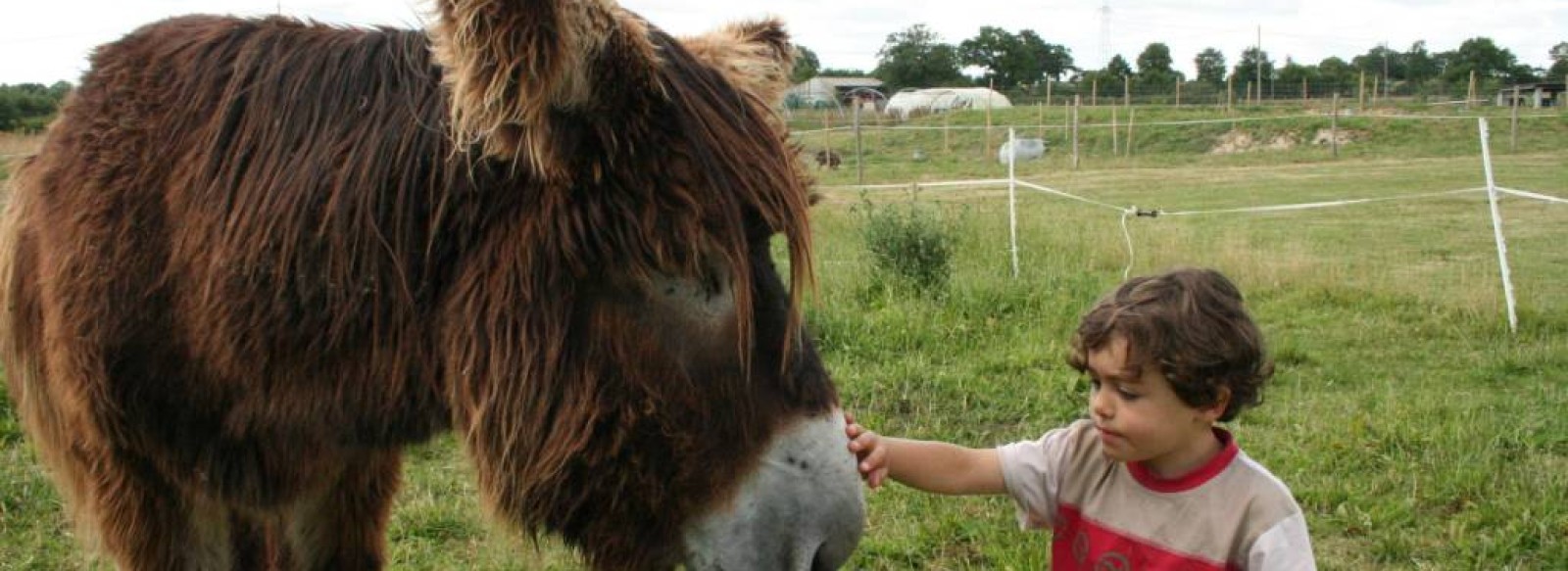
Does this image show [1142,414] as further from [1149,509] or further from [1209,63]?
[1209,63]

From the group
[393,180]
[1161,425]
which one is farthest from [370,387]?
[1161,425]

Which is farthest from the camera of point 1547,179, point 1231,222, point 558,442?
point 1547,179

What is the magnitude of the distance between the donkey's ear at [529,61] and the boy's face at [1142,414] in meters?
1.08

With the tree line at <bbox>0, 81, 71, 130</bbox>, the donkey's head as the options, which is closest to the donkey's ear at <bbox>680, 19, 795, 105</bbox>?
the donkey's head

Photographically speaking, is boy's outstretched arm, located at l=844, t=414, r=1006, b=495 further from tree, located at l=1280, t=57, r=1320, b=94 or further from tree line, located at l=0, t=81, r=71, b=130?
tree, located at l=1280, t=57, r=1320, b=94

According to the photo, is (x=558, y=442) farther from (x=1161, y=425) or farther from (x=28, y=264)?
(x=28, y=264)

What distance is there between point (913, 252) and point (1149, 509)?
6568 mm

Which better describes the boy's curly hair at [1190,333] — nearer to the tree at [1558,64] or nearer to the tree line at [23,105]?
the tree line at [23,105]

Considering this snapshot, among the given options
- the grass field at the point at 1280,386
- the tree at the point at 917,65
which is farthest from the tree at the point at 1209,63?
the grass field at the point at 1280,386

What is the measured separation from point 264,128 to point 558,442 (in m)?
1.03

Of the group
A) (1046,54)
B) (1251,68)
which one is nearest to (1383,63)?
(1251,68)

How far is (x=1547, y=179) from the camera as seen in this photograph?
867 inches

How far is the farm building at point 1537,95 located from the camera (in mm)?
44938

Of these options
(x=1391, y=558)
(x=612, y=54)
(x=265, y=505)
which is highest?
(x=612, y=54)
